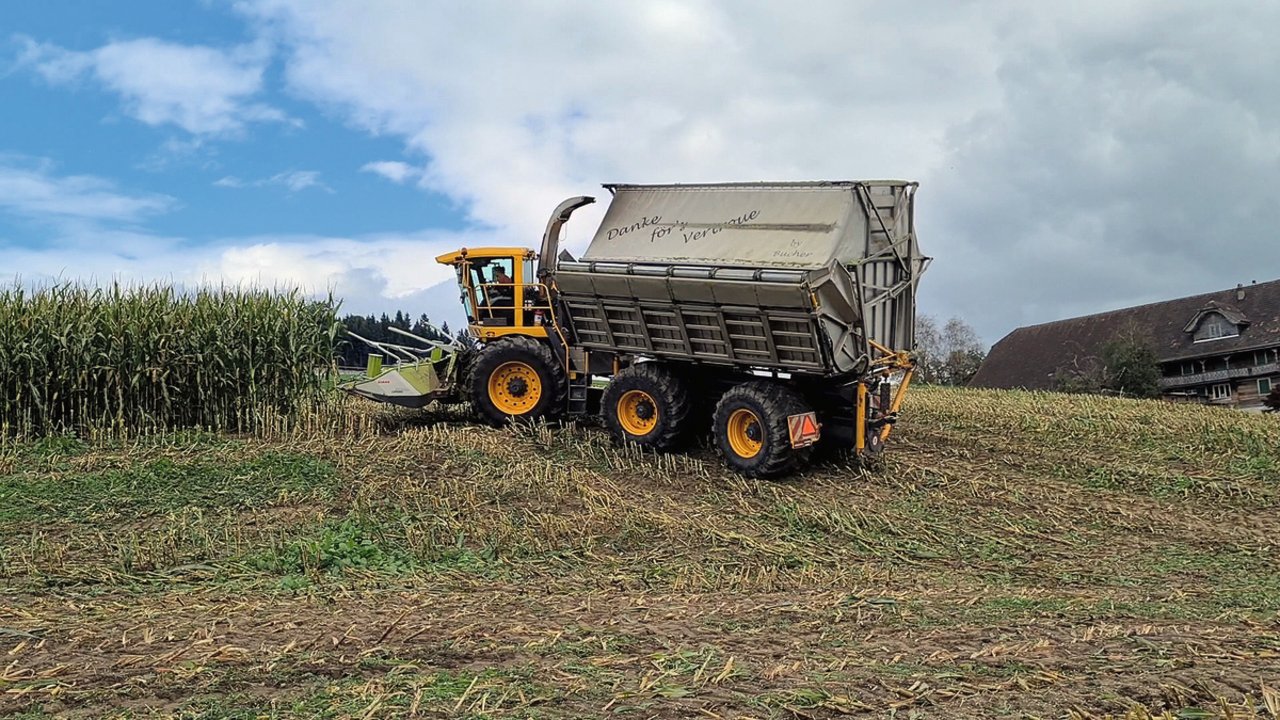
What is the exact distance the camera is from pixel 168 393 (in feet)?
46.1

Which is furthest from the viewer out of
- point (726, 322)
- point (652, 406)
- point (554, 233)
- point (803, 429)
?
point (554, 233)

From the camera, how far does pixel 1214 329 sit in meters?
41.2

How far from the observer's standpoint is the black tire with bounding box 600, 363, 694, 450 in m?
12.5

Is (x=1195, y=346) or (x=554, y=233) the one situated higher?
(x=554, y=233)

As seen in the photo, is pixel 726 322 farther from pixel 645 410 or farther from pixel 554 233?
pixel 554 233

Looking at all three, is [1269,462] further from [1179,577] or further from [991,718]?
[991,718]

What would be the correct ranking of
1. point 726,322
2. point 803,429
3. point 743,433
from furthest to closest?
point 743,433 < point 726,322 < point 803,429

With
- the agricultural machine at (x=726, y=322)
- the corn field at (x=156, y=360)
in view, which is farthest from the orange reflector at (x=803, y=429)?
the corn field at (x=156, y=360)

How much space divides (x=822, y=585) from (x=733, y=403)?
4.23 m

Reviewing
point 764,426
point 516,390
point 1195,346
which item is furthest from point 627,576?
point 1195,346

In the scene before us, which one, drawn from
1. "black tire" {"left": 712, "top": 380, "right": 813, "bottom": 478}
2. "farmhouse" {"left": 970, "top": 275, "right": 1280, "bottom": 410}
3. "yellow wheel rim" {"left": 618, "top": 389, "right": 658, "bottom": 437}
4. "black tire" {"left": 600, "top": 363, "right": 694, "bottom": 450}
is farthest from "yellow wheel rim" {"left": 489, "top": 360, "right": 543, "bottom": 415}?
"farmhouse" {"left": 970, "top": 275, "right": 1280, "bottom": 410}

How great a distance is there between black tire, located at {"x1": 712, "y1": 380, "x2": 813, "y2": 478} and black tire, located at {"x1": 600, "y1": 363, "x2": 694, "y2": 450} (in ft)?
1.98

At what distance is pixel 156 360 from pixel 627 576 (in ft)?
30.2

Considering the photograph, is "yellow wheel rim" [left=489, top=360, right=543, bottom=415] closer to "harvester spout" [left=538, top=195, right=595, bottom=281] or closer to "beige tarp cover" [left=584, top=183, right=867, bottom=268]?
"harvester spout" [left=538, top=195, right=595, bottom=281]
